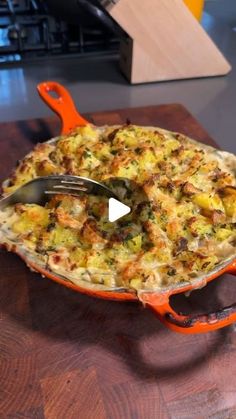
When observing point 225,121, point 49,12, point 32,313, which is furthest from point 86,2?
point 32,313

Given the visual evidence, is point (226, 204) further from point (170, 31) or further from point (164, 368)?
point (170, 31)

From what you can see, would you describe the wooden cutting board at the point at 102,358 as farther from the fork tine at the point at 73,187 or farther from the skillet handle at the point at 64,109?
the skillet handle at the point at 64,109

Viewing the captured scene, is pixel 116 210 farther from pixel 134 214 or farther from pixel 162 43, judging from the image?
pixel 162 43

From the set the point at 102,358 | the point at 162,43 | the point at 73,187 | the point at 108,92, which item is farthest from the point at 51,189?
the point at 162,43

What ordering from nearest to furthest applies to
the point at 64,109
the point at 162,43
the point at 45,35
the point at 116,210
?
the point at 116,210
the point at 64,109
the point at 162,43
the point at 45,35

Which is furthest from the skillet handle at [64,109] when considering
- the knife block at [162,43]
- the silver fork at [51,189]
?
the knife block at [162,43]

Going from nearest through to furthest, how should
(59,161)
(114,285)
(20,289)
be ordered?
1. (114,285)
2. (20,289)
3. (59,161)
